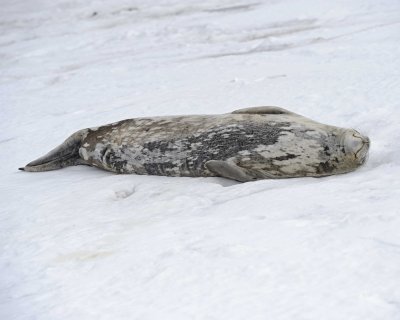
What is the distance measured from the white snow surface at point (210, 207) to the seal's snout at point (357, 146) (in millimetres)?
87

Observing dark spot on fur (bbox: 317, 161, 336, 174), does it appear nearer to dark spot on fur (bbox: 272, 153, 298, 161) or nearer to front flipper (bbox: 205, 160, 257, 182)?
dark spot on fur (bbox: 272, 153, 298, 161)

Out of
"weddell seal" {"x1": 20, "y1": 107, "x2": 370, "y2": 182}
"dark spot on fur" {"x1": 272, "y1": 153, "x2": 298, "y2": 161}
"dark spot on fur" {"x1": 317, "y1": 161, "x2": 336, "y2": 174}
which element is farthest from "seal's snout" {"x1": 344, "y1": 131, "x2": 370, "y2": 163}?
"dark spot on fur" {"x1": 272, "y1": 153, "x2": 298, "y2": 161}

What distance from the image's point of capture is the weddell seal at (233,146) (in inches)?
130

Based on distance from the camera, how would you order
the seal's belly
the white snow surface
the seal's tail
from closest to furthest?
the white snow surface < the seal's belly < the seal's tail

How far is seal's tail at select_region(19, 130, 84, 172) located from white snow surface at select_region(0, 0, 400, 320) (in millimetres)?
103

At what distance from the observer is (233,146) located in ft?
11.5

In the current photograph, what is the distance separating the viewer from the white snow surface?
1924mm

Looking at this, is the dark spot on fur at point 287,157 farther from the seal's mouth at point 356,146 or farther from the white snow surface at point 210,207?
the seal's mouth at point 356,146

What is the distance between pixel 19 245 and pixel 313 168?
5.25 feet

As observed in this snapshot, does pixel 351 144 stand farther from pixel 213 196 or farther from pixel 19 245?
pixel 19 245

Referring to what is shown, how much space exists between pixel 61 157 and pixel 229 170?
1.52m

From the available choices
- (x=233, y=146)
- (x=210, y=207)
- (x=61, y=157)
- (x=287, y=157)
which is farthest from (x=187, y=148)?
(x=61, y=157)

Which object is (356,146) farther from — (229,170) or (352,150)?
(229,170)

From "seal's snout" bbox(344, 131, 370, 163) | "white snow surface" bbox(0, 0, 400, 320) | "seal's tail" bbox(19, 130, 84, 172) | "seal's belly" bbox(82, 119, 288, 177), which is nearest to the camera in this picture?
"white snow surface" bbox(0, 0, 400, 320)
